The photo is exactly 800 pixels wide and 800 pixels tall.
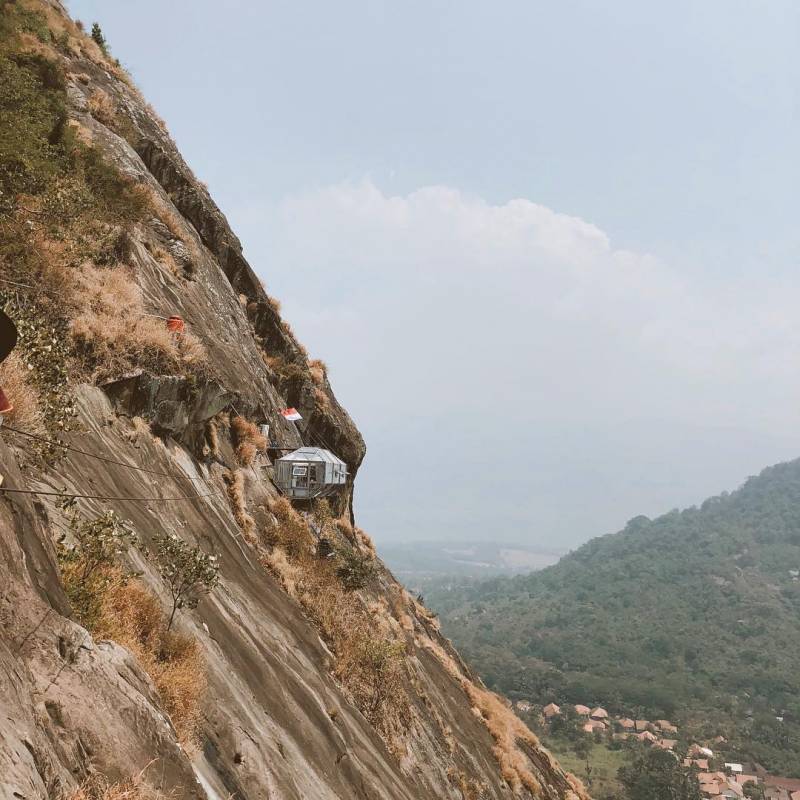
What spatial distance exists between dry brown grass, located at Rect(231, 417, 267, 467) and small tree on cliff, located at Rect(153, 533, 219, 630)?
28.5ft

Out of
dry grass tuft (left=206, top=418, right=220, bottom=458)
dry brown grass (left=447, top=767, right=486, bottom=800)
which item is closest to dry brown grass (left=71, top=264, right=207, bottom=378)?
dry grass tuft (left=206, top=418, right=220, bottom=458)

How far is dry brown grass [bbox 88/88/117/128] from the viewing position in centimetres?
2355

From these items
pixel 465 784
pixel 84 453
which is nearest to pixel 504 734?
pixel 465 784

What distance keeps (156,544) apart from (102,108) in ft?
72.8

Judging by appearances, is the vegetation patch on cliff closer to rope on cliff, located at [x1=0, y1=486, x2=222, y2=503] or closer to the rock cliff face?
the rock cliff face

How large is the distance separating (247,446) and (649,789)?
Result: 333ft

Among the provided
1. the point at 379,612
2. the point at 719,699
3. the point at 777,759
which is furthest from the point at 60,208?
the point at 719,699

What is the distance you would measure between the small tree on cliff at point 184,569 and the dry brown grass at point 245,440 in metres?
8.69

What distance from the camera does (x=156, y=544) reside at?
9945 millimetres

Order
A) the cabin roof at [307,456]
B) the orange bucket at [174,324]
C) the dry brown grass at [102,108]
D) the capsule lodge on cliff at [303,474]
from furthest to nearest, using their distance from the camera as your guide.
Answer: the dry brown grass at [102,108], the cabin roof at [307,456], the capsule lodge on cliff at [303,474], the orange bucket at [174,324]

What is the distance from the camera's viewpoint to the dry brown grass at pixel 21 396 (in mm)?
7883

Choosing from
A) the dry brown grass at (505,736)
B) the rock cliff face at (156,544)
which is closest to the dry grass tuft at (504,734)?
the dry brown grass at (505,736)

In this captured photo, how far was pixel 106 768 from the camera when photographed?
5.14 meters

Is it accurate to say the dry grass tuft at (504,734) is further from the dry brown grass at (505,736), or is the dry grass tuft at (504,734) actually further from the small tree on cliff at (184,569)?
the small tree on cliff at (184,569)
